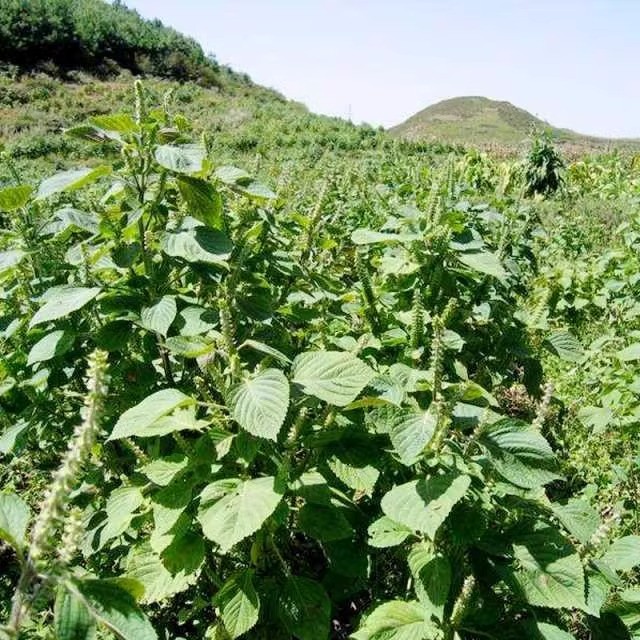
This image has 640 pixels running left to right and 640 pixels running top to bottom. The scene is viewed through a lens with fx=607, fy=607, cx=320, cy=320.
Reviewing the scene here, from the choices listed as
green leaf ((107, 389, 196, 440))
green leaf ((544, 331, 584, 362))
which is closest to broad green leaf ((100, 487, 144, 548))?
green leaf ((107, 389, 196, 440))


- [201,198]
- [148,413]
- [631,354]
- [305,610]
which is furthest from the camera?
[631,354]

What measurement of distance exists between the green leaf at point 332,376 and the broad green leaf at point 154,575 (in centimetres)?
65

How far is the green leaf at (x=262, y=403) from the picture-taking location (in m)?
1.36

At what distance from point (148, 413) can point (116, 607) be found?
569 mm

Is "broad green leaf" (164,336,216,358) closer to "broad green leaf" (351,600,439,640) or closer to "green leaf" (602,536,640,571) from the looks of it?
"broad green leaf" (351,600,439,640)

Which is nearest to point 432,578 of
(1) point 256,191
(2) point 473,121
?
(1) point 256,191

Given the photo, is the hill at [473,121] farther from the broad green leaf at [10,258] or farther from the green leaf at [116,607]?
the green leaf at [116,607]

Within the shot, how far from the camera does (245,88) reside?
3778 cm

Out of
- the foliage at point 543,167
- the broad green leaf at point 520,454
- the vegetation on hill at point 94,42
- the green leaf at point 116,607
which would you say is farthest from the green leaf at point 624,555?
the vegetation on hill at point 94,42

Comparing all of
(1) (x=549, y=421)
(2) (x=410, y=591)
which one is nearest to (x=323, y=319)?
(2) (x=410, y=591)

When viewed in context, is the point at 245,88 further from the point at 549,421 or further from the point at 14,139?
the point at 549,421

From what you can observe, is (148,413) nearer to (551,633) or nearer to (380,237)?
(380,237)

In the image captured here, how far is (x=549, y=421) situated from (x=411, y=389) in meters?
2.57

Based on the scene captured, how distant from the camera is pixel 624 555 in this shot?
5.68ft
